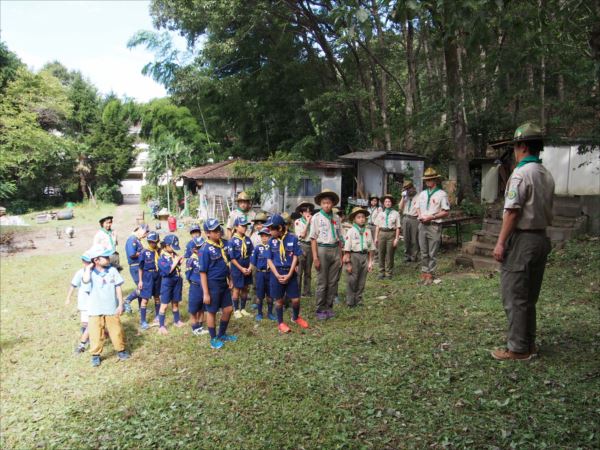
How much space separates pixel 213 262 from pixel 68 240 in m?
18.3

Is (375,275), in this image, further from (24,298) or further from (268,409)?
(24,298)

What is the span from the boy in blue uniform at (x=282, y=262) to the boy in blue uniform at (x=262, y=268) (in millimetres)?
308

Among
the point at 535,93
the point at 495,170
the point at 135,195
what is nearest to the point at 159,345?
the point at 535,93

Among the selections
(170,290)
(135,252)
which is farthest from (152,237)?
(170,290)

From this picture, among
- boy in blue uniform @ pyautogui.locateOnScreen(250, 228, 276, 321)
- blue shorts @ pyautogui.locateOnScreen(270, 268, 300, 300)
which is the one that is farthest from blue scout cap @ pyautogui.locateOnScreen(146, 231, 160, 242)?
blue shorts @ pyautogui.locateOnScreen(270, 268, 300, 300)

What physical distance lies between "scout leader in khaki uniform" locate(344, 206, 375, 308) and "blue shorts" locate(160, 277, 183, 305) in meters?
2.94

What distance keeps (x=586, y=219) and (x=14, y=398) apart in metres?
11.8

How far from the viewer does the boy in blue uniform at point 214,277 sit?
653 cm

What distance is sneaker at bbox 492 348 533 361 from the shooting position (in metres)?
4.76

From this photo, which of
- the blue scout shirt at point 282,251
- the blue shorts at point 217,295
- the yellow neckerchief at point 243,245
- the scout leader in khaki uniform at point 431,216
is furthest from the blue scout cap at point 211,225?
the scout leader in khaki uniform at point 431,216

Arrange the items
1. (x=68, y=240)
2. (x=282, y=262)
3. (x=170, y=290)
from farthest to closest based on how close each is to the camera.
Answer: (x=68, y=240) < (x=170, y=290) < (x=282, y=262)

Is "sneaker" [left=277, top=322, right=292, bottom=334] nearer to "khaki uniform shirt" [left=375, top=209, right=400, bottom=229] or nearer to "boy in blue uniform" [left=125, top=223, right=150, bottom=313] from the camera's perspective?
"boy in blue uniform" [left=125, top=223, right=150, bottom=313]

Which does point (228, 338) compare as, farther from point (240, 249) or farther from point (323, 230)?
point (323, 230)

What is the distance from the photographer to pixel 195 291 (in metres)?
6.98
